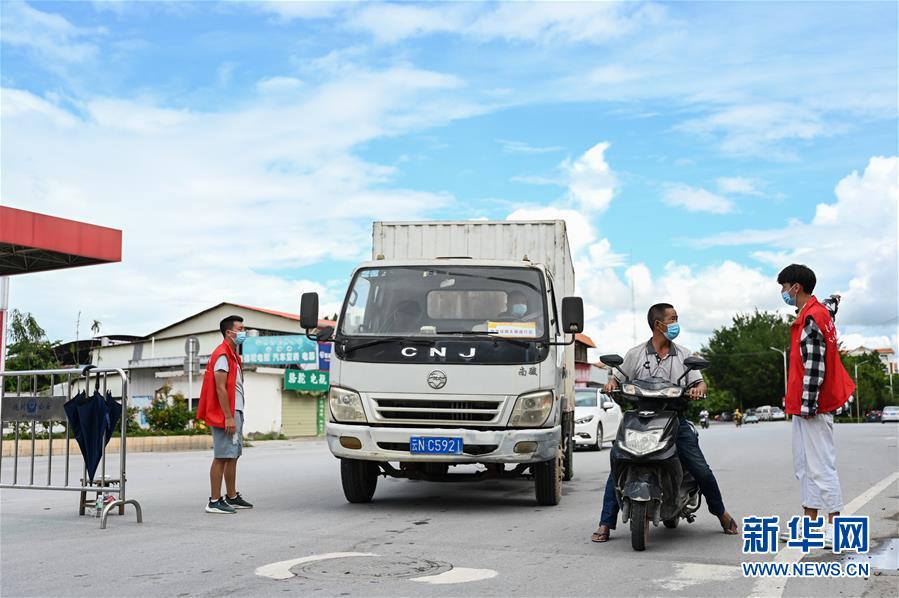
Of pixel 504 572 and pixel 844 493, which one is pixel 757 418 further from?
pixel 504 572

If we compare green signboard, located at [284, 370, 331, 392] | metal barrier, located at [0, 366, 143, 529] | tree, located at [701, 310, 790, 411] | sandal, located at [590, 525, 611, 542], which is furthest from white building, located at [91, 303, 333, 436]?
tree, located at [701, 310, 790, 411]

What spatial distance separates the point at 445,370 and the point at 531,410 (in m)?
0.90

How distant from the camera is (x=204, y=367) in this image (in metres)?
41.4

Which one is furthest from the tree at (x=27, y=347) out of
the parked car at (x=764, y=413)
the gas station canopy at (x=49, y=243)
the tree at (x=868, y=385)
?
the tree at (x=868, y=385)

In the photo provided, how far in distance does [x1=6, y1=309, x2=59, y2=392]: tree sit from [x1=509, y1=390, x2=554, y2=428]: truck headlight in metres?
34.1

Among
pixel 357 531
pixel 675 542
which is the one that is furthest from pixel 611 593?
pixel 357 531

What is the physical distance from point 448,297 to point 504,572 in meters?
3.99

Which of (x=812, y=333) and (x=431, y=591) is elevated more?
(x=812, y=333)

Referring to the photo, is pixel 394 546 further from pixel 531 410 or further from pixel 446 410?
pixel 531 410

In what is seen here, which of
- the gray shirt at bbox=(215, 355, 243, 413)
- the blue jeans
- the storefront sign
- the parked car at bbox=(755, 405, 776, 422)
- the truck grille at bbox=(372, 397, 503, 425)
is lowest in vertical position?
the parked car at bbox=(755, 405, 776, 422)

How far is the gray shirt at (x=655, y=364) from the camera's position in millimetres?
7133

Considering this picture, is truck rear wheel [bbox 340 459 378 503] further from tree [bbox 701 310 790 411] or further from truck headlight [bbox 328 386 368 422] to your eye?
tree [bbox 701 310 790 411]

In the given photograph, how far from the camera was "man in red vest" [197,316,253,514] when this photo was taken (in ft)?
30.4

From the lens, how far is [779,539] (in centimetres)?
697
